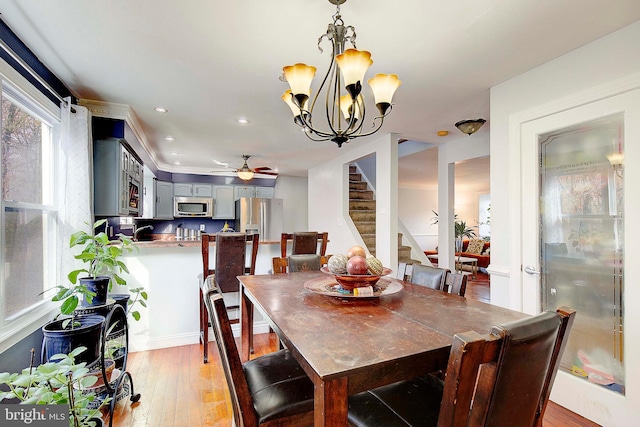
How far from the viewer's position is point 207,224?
23.1 ft

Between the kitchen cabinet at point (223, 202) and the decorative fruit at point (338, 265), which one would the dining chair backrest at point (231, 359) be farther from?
the kitchen cabinet at point (223, 202)

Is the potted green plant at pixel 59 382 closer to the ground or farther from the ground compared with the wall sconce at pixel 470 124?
closer to the ground

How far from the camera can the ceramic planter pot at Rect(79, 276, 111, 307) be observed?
1.96 meters

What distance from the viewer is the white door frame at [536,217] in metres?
1.71

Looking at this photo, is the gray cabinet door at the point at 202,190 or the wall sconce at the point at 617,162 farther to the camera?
the gray cabinet door at the point at 202,190

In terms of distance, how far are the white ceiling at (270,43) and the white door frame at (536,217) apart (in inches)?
15.1

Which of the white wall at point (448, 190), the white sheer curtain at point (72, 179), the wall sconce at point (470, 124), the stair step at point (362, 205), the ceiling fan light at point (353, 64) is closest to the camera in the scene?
the ceiling fan light at point (353, 64)

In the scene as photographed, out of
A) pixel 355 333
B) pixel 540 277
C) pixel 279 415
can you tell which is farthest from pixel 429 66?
pixel 279 415

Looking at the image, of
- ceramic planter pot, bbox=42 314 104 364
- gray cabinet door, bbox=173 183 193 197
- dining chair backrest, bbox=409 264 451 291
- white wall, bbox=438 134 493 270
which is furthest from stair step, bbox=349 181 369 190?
ceramic planter pot, bbox=42 314 104 364

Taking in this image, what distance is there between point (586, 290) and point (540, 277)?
0.27 metres

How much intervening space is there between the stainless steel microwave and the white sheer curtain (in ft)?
13.2

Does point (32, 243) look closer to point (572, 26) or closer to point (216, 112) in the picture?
point (216, 112)

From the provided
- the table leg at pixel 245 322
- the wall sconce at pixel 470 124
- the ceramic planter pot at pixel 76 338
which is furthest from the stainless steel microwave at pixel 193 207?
the wall sconce at pixel 470 124

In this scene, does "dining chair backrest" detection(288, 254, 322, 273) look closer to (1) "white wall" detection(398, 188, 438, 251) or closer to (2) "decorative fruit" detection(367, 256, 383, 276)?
(2) "decorative fruit" detection(367, 256, 383, 276)
